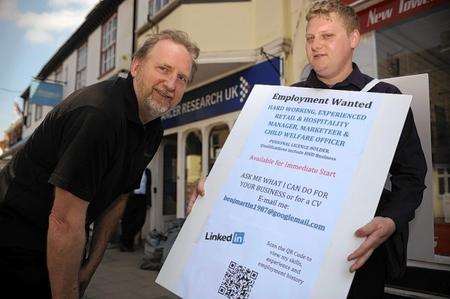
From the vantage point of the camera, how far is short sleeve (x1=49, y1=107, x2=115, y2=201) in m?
1.54

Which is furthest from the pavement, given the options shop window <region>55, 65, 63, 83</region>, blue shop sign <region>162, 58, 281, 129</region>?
shop window <region>55, 65, 63, 83</region>

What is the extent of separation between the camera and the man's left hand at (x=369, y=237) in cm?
137

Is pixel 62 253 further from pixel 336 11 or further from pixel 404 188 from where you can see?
pixel 336 11

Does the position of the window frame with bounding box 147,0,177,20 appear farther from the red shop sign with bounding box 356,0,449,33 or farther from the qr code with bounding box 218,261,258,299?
the qr code with bounding box 218,261,258,299

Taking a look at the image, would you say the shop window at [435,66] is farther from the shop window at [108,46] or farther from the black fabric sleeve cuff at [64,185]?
the shop window at [108,46]

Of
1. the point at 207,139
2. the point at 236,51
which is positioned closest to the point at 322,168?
the point at 236,51

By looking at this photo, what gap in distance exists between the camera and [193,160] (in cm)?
918

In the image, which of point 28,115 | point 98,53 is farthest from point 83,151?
point 28,115

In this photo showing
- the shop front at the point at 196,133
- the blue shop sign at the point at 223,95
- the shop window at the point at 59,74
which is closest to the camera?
the blue shop sign at the point at 223,95

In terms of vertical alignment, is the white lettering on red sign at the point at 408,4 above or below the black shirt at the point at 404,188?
above

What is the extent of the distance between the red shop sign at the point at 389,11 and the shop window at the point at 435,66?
0.26 ft

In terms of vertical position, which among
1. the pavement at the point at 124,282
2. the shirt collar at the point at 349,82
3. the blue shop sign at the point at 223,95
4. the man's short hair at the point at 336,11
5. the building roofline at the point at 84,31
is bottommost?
the pavement at the point at 124,282

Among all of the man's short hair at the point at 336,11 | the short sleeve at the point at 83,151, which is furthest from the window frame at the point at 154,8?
the short sleeve at the point at 83,151

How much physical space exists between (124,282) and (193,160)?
146 inches
